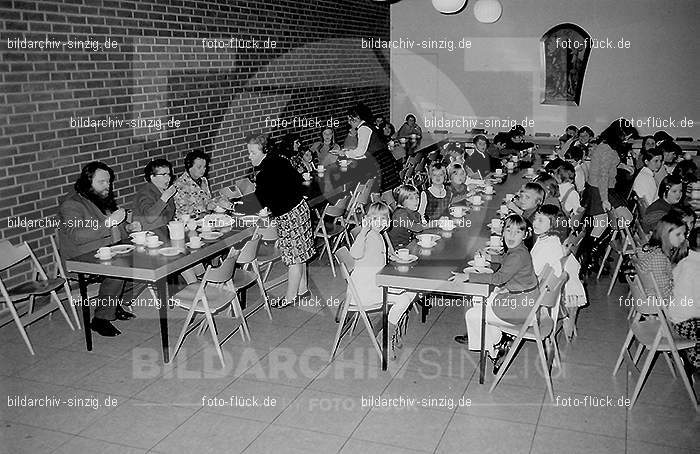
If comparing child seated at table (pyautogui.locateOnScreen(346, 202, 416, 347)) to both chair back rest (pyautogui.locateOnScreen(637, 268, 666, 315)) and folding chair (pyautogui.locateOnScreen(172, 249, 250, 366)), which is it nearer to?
folding chair (pyautogui.locateOnScreen(172, 249, 250, 366))

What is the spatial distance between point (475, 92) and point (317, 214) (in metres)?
6.54

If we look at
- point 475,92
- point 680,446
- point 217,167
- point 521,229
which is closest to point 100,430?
point 521,229

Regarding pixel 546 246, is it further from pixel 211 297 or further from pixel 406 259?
pixel 211 297

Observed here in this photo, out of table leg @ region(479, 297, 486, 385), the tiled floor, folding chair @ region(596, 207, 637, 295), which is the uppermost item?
folding chair @ region(596, 207, 637, 295)

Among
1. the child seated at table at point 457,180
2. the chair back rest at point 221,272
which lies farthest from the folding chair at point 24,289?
the child seated at table at point 457,180

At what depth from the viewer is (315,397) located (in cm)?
459

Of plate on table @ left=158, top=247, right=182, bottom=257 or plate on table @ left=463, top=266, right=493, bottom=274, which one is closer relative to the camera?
plate on table @ left=463, top=266, right=493, bottom=274

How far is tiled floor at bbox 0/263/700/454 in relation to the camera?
4.04 metres

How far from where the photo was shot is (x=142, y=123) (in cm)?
687

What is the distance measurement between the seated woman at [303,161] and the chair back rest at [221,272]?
11.2 feet

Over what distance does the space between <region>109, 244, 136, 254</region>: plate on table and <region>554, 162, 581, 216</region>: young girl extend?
3.97 m

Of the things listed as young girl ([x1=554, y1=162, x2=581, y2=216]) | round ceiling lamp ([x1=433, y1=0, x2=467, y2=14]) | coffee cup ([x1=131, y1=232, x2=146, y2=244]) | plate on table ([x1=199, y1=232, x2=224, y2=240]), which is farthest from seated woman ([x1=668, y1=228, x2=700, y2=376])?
round ceiling lamp ([x1=433, y1=0, x2=467, y2=14])

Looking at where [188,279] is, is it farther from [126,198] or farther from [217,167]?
[217,167]

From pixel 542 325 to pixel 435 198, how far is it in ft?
8.09
